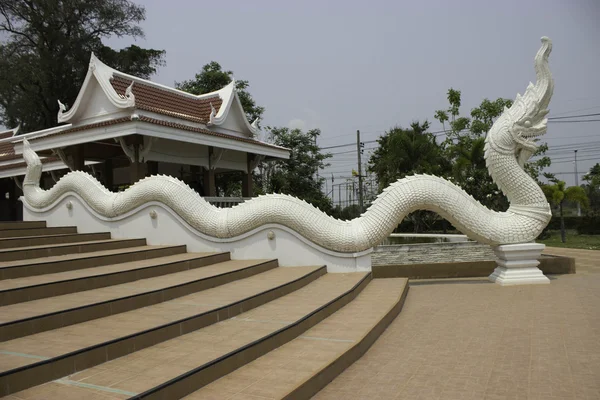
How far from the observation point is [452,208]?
646cm

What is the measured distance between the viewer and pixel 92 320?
342 cm

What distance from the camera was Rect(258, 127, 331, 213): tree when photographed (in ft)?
67.3

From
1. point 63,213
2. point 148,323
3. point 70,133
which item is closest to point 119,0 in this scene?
point 70,133

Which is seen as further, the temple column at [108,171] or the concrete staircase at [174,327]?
the temple column at [108,171]

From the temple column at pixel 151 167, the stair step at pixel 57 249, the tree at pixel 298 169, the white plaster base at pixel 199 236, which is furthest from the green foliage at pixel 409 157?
the stair step at pixel 57 249

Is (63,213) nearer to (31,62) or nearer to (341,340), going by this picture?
(341,340)

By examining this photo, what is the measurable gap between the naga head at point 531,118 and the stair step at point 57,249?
5.75 m

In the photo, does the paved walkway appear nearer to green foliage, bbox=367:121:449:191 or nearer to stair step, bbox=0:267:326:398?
Result: stair step, bbox=0:267:326:398

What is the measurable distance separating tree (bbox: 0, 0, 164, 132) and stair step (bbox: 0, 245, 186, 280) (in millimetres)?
20031

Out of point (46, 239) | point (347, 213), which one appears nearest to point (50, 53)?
point (347, 213)

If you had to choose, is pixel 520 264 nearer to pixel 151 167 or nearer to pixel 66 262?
pixel 66 262

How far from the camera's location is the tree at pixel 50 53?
22.2 metres

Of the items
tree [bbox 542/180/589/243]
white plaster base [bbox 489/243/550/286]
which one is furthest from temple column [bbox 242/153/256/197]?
tree [bbox 542/180/589/243]

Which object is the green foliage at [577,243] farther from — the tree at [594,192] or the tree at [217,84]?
the tree at [217,84]
